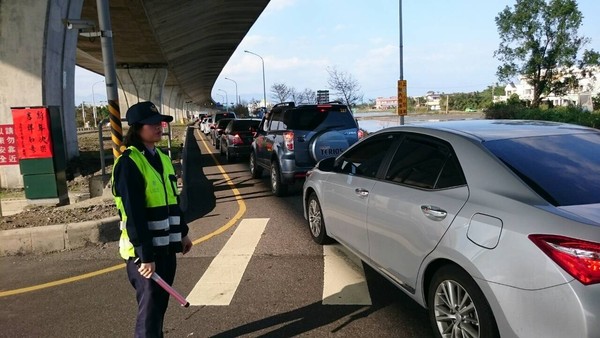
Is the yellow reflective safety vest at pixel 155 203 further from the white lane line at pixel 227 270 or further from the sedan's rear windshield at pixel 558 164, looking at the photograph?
the sedan's rear windshield at pixel 558 164

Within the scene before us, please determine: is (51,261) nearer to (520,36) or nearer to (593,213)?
(593,213)

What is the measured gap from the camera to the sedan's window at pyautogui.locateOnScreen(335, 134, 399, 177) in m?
4.48

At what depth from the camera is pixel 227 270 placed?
5344mm

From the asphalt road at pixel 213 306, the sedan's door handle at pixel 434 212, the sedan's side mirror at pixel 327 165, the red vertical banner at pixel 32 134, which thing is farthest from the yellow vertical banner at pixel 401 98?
the sedan's door handle at pixel 434 212

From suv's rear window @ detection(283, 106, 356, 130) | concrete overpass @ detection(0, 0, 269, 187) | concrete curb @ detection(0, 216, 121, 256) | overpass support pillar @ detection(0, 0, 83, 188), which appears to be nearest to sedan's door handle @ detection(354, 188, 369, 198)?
concrete curb @ detection(0, 216, 121, 256)

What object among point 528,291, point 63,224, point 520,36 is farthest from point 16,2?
point 520,36

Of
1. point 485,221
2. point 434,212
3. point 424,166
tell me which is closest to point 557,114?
point 424,166

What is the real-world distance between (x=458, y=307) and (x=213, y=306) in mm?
2261

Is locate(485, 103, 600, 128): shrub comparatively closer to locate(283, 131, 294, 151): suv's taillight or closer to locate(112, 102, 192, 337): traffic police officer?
locate(283, 131, 294, 151): suv's taillight

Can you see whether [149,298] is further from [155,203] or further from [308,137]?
[308,137]

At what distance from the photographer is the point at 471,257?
2855 mm

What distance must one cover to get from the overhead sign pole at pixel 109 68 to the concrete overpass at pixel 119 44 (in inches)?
37.0

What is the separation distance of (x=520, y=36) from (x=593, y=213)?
44.4 meters

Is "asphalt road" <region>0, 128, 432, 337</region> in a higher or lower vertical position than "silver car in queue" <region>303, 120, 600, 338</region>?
lower
